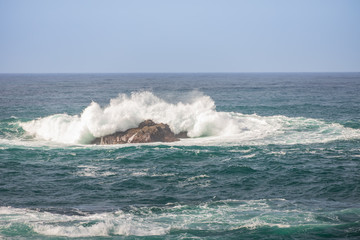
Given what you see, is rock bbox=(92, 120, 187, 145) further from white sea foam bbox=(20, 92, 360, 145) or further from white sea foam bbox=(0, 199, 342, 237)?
white sea foam bbox=(0, 199, 342, 237)

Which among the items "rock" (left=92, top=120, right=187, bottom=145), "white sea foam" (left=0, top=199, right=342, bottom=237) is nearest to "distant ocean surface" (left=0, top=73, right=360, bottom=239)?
"white sea foam" (left=0, top=199, right=342, bottom=237)

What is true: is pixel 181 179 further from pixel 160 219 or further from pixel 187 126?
pixel 187 126

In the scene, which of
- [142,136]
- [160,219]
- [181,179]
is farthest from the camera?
[142,136]

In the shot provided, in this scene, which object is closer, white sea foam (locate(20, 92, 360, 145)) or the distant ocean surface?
the distant ocean surface

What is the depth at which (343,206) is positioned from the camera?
15.2 m

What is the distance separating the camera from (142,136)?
2791 centimetres

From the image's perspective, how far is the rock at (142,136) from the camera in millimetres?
27766

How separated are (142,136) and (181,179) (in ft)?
31.0

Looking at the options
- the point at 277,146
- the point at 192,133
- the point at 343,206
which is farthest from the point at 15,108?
the point at 343,206

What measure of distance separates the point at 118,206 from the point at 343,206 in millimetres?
8275

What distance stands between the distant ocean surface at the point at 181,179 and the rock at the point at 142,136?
0.70 m

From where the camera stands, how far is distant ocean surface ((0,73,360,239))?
1344 cm

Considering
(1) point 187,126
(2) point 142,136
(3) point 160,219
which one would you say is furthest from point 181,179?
(1) point 187,126

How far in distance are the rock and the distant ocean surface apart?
70 centimetres
